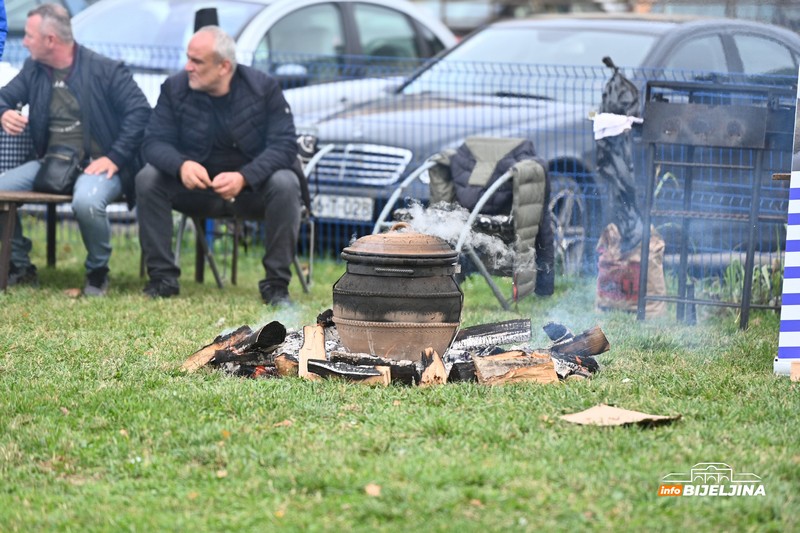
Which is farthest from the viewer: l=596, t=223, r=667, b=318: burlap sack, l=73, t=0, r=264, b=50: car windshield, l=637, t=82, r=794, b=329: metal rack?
l=73, t=0, r=264, b=50: car windshield

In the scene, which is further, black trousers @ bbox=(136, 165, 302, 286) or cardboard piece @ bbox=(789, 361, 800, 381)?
black trousers @ bbox=(136, 165, 302, 286)

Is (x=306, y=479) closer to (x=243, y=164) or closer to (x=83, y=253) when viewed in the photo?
(x=243, y=164)

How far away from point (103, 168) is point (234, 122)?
998mm

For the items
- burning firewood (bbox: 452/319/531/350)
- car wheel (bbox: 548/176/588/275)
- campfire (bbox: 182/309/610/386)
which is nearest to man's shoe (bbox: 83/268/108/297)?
campfire (bbox: 182/309/610/386)

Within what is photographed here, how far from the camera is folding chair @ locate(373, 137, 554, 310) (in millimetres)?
7555

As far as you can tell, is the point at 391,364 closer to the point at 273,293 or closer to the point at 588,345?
the point at 588,345

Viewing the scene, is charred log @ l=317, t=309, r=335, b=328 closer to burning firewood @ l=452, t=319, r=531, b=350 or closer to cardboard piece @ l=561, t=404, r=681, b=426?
burning firewood @ l=452, t=319, r=531, b=350

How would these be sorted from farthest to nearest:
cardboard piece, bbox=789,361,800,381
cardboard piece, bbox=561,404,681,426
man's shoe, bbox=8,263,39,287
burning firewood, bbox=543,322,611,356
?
Answer: 1. man's shoe, bbox=8,263,39,287
2. burning firewood, bbox=543,322,611,356
3. cardboard piece, bbox=789,361,800,381
4. cardboard piece, bbox=561,404,681,426

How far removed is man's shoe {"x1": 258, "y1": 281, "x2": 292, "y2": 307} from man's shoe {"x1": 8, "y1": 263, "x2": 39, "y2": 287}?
1713mm

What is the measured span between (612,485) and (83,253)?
7.18 m

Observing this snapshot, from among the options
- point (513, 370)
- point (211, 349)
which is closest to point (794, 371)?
point (513, 370)

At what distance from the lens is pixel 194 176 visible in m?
7.75

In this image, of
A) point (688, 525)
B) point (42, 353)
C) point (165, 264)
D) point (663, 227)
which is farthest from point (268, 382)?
point (663, 227)

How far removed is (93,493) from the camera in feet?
13.0
